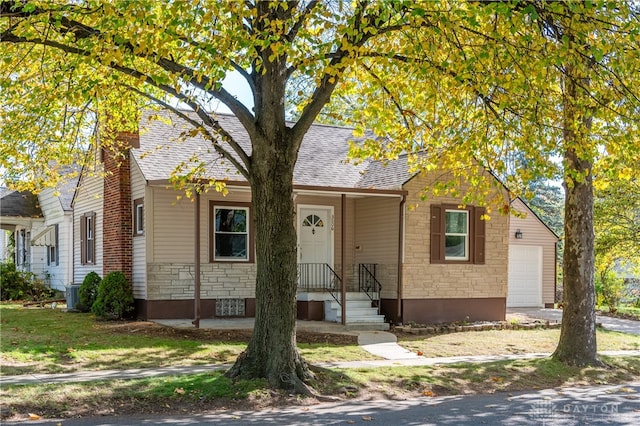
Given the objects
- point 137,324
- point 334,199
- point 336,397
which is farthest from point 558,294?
point 336,397

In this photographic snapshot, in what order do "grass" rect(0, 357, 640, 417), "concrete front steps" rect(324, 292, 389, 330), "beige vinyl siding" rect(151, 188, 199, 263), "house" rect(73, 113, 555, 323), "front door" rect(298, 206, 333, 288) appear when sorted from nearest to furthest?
"grass" rect(0, 357, 640, 417)
"concrete front steps" rect(324, 292, 389, 330)
"beige vinyl siding" rect(151, 188, 199, 263)
"house" rect(73, 113, 555, 323)
"front door" rect(298, 206, 333, 288)

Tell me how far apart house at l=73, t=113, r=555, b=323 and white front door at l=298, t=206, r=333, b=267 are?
0.09 feet

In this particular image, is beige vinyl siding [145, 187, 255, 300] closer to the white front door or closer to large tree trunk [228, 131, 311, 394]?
the white front door

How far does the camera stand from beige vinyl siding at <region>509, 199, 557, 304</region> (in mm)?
25469

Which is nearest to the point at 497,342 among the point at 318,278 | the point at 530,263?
the point at 318,278

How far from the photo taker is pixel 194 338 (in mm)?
15242

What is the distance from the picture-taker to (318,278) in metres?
19.8

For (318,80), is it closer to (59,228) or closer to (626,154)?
(626,154)

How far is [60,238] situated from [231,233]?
9767 mm

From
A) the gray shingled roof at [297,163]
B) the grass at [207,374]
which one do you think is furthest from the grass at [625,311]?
the gray shingled roof at [297,163]

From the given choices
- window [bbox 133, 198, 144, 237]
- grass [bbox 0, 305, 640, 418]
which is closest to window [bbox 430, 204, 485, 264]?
grass [bbox 0, 305, 640, 418]

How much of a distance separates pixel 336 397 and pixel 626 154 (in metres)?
6.36

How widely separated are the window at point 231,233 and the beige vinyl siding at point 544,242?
35.2ft

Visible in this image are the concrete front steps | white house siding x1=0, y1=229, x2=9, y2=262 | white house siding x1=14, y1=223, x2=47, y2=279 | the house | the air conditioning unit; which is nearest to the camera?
the concrete front steps
